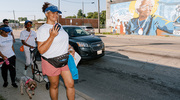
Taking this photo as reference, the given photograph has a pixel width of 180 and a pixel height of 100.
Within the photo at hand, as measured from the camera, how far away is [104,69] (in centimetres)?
593

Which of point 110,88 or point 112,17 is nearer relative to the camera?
point 110,88

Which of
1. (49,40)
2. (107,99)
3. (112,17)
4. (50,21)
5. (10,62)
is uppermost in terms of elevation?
(112,17)

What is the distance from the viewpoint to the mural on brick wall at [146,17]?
20938 mm

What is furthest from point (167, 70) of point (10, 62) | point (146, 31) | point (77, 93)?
point (146, 31)

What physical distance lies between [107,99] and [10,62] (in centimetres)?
271

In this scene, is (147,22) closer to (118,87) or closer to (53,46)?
(118,87)

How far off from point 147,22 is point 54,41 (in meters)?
24.0

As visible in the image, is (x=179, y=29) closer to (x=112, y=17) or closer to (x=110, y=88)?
(x=112, y=17)

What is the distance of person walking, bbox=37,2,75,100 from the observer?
2.27 metres

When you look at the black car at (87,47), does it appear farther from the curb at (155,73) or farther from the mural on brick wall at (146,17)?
the mural on brick wall at (146,17)

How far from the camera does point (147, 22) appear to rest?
23750 mm

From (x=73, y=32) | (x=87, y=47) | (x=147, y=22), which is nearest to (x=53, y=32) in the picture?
(x=87, y=47)

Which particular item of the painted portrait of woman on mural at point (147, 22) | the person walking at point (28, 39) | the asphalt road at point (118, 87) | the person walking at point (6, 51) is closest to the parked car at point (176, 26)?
the painted portrait of woman on mural at point (147, 22)

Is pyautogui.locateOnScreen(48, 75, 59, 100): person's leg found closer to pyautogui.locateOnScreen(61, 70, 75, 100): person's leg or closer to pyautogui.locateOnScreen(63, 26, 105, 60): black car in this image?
pyautogui.locateOnScreen(61, 70, 75, 100): person's leg
